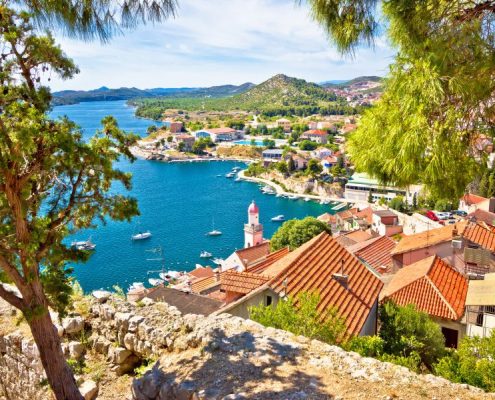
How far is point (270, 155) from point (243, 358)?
257ft

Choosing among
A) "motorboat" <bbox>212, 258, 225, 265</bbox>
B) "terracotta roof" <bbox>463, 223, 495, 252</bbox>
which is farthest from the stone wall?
"motorboat" <bbox>212, 258, 225, 265</bbox>

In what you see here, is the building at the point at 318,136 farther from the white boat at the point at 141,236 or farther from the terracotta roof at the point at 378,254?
the terracotta roof at the point at 378,254

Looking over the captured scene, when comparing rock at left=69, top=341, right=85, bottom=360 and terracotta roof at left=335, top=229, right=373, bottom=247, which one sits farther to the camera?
terracotta roof at left=335, top=229, right=373, bottom=247

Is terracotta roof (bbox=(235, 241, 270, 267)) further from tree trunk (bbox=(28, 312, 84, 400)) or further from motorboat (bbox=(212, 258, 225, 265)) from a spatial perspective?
tree trunk (bbox=(28, 312, 84, 400))

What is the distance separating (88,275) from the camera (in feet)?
106

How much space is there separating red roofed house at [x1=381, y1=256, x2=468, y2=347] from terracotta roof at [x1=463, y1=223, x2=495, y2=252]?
383cm

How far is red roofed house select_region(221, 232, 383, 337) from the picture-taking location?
329 inches

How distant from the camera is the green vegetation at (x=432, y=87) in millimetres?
3238

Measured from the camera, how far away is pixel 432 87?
3.19m

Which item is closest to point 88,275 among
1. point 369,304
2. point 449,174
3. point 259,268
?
point 259,268

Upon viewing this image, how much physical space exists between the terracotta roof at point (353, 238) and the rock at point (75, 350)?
23134 mm

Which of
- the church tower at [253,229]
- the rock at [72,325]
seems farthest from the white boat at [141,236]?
the rock at [72,325]

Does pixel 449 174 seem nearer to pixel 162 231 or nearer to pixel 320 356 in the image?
pixel 320 356

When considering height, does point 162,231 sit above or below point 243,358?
below
